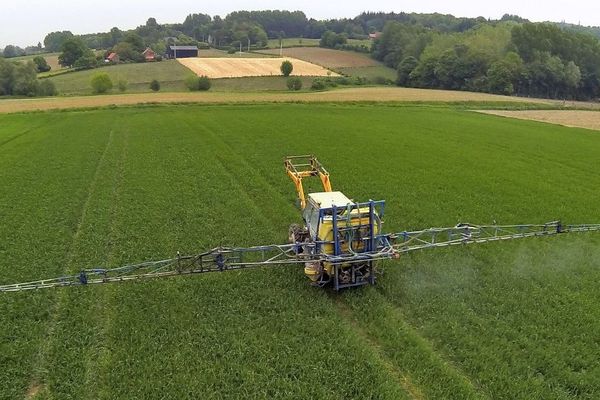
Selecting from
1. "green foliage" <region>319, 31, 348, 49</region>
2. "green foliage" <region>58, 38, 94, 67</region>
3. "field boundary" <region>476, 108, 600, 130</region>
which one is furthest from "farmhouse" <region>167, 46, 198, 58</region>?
"field boundary" <region>476, 108, 600, 130</region>

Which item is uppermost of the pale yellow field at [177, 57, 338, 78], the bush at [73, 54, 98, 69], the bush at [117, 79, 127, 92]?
the bush at [73, 54, 98, 69]

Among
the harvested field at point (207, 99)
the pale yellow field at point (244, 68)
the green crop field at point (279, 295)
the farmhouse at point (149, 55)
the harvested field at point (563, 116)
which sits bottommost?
the harvested field at point (563, 116)

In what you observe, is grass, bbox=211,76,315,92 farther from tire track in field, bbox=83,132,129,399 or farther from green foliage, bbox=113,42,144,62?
tire track in field, bbox=83,132,129,399

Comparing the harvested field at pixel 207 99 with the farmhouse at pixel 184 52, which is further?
the farmhouse at pixel 184 52

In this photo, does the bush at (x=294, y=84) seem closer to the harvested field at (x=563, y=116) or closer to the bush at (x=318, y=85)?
the bush at (x=318, y=85)

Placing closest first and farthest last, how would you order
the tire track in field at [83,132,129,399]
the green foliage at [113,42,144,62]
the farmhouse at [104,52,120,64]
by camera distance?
the tire track in field at [83,132,129,399] < the farmhouse at [104,52,120,64] < the green foliage at [113,42,144,62]

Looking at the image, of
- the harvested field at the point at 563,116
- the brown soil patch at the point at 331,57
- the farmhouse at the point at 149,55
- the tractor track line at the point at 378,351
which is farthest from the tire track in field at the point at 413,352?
the farmhouse at the point at 149,55

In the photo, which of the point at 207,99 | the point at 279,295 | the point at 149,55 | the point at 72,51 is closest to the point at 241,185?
the point at 279,295

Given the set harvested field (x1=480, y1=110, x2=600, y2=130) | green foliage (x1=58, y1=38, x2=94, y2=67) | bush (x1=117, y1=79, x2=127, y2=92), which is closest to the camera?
harvested field (x1=480, y1=110, x2=600, y2=130)
